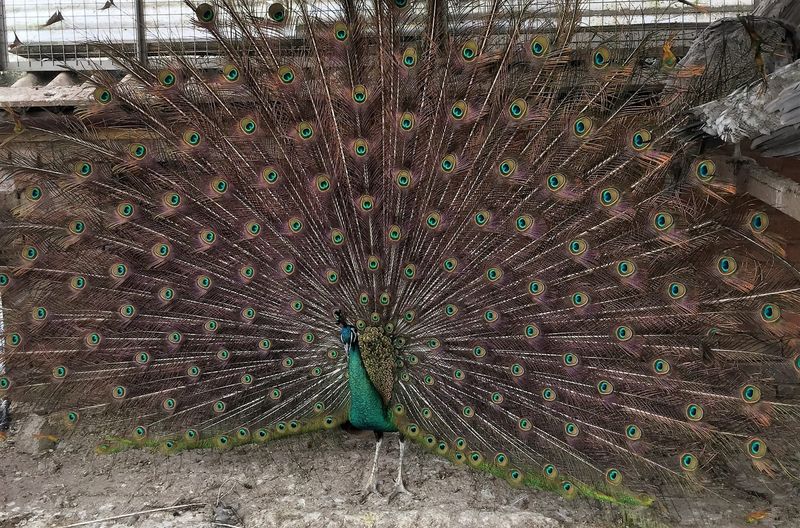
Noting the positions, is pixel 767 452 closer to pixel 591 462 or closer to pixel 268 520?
pixel 591 462

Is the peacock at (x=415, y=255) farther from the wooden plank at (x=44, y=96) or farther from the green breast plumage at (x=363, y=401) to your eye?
the wooden plank at (x=44, y=96)

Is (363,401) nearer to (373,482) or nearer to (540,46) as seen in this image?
(373,482)

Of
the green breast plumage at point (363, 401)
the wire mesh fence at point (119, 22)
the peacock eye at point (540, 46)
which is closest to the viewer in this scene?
the peacock eye at point (540, 46)

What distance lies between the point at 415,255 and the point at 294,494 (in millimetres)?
1699

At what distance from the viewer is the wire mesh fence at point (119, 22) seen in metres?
4.87

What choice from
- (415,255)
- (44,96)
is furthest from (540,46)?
(44,96)

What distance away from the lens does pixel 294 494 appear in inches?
165

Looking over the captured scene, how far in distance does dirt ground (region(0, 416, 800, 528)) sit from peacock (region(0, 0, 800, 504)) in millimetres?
217

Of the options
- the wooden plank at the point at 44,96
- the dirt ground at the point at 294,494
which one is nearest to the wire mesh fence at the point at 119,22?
the wooden plank at the point at 44,96

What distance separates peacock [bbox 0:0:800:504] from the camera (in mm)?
3463

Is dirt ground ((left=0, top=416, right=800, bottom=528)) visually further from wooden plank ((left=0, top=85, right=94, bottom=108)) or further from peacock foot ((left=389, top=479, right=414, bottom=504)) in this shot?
wooden plank ((left=0, top=85, right=94, bottom=108))

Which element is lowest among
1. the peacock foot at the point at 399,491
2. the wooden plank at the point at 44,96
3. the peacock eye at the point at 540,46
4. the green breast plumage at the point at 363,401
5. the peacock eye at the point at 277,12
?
the peacock foot at the point at 399,491

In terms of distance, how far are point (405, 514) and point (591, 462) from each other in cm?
111

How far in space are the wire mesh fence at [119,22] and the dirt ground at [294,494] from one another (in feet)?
9.41
